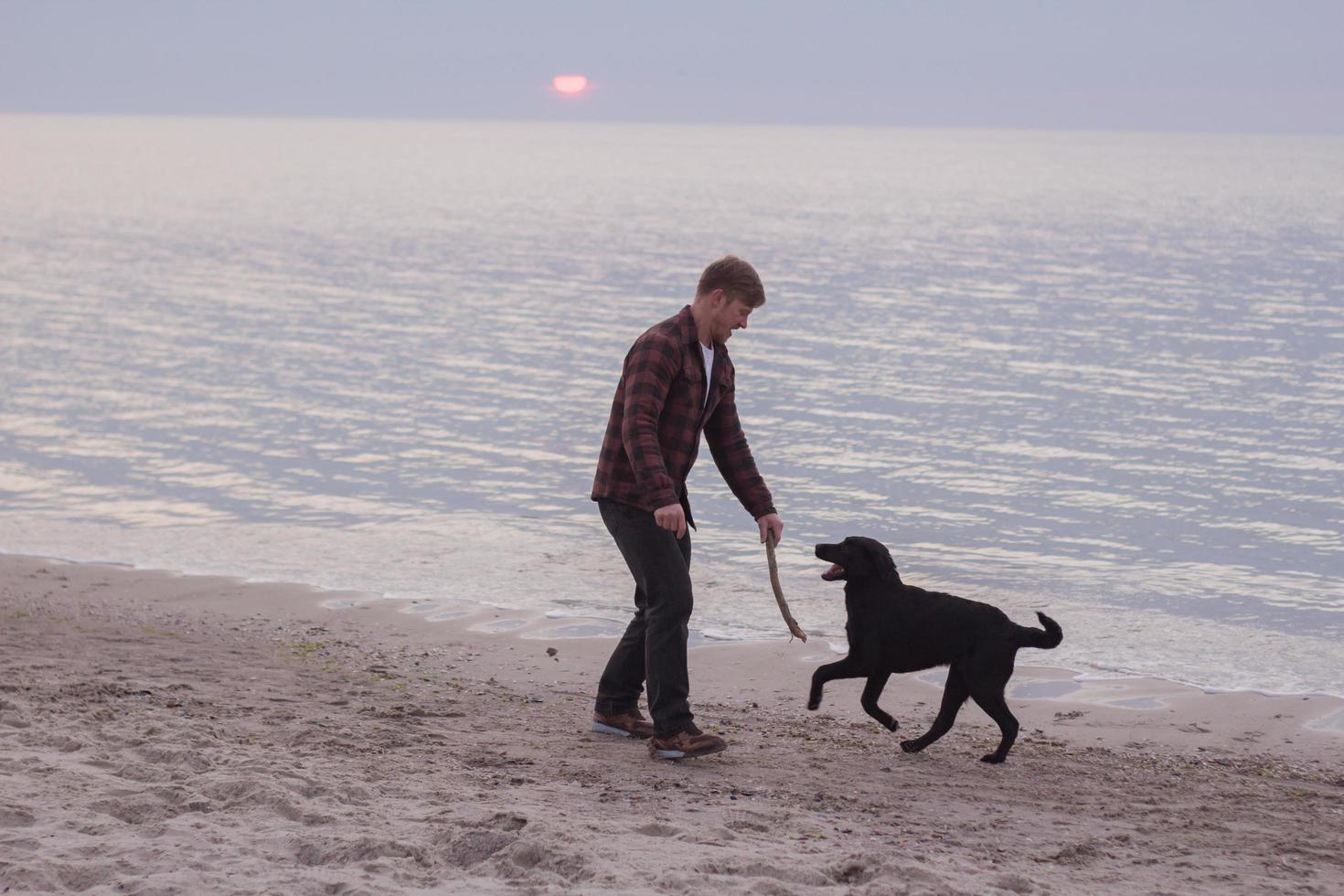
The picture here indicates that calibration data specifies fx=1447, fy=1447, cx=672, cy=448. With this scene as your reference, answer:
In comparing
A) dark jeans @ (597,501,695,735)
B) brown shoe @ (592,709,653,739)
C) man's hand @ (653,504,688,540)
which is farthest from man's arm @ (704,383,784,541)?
brown shoe @ (592,709,653,739)

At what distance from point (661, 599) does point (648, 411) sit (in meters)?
0.79

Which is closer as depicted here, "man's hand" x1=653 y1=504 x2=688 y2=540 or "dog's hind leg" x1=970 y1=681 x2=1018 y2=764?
"man's hand" x1=653 y1=504 x2=688 y2=540

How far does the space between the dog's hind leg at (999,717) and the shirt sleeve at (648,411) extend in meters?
1.59

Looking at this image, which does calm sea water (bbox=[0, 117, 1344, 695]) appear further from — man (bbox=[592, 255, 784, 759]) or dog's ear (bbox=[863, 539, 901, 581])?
man (bbox=[592, 255, 784, 759])

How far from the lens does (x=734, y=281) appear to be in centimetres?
571

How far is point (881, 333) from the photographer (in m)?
26.6

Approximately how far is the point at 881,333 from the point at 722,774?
21.4m

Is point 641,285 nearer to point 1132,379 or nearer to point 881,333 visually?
point 881,333

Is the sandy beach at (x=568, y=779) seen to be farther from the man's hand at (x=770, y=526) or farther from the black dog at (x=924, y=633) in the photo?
the man's hand at (x=770, y=526)

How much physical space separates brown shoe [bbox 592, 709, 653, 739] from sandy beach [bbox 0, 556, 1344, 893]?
0.21 feet

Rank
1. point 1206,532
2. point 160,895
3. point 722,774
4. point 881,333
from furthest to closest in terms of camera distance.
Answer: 1. point 881,333
2. point 1206,532
3. point 722,774
4. point 160,895

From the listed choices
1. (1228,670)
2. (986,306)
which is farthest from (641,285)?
(1228,670)

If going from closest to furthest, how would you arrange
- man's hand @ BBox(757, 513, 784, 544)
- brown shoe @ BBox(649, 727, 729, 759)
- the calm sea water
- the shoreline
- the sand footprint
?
1. the sand footprint
2. brown shoe @ BBox(649, 727, 729, 759)
3. man's hand @ BBox(757, 513, 784, 544)
4. the shoreline
5. the calm sea water

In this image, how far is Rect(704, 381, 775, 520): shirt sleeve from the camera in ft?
20.5
